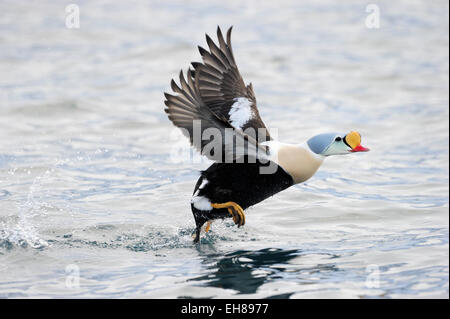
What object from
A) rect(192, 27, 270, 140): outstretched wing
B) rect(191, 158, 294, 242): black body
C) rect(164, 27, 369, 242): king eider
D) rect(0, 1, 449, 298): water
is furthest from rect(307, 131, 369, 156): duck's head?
rect(0, 1, 449, 298): water

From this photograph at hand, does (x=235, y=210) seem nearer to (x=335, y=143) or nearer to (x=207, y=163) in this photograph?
(x=335, y=143)

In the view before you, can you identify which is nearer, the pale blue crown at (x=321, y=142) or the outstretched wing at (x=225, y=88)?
the pale blue crown at (x=321, y=142)

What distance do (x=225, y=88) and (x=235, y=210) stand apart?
1207 mm

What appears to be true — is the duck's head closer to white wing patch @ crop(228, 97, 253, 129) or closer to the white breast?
the white breast

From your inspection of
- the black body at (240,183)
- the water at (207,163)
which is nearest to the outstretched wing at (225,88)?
the black body at (240,183)

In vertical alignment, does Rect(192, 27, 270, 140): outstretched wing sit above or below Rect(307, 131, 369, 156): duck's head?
above

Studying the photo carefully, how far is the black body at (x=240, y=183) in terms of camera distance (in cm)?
564

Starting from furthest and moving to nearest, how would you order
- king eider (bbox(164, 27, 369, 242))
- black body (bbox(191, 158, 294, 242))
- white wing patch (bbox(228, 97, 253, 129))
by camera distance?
white wing patch (bbox(228, 97, 253, 129))
black body (bbox(191, 158, 294, 242))
king eider (bbox(164, 27, 369, 242))

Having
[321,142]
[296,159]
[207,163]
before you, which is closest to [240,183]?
[296,159]

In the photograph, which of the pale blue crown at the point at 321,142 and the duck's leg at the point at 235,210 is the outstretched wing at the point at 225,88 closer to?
the pale blue crown at the point at 321,142

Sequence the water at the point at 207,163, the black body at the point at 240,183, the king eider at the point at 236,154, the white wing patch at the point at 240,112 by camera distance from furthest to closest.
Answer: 1. the white wing patch at the point at 240,112
2. the black body at the point at 240,183
3. the water at the point at 207,163
4. the king eider at the point at 236,154

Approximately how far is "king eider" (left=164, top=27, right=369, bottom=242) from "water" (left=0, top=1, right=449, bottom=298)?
0.44m

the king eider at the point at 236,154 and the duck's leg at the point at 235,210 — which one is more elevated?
the king eider at the point at 236,154

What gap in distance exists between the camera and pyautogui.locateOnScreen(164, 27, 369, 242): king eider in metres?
5.13
